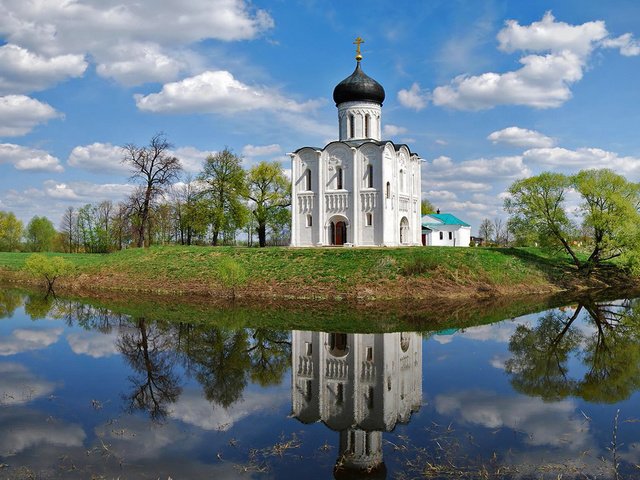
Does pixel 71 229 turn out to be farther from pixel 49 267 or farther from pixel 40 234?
pixel 49 267

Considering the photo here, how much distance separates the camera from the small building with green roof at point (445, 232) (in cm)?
5594

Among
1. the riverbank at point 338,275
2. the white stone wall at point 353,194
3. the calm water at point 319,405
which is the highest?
the white stone wall at point 353,194

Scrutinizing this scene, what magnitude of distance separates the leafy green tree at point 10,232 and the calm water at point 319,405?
223 feet

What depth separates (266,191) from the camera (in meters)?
51.5

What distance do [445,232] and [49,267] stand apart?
38206mm

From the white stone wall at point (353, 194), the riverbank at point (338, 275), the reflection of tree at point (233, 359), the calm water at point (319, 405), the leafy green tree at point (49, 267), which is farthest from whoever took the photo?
the white stone wall at point (353, 194)

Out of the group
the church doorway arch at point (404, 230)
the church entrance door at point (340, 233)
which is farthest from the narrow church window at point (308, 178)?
the church doorway arch at point (404, 230)

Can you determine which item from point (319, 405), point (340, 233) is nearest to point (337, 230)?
point (340, 233)

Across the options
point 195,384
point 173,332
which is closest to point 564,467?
point 195,384

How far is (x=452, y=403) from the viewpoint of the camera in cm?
1051

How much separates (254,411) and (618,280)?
35303mm

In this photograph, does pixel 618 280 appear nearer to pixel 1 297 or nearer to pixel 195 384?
pixel 195 384

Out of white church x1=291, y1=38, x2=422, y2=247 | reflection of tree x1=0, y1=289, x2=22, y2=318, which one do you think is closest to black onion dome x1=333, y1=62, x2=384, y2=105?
white church x1=291, y1=38, x2=422, y2=247

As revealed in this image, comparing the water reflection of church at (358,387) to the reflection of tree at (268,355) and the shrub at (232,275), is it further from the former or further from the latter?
the shrub at (232,275)
